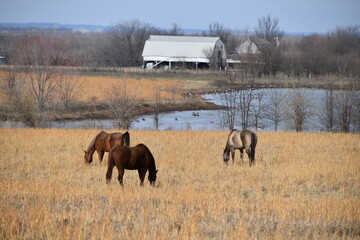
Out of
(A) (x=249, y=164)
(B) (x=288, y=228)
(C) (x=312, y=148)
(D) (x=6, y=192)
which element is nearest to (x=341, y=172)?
(A) (x=249, y=164)

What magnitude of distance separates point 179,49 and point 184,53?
1.70 m

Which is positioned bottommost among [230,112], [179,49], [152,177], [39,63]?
[230,112]

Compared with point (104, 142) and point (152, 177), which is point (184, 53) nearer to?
point (104, 142)

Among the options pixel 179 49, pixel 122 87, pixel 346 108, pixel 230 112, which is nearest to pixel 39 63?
pixel 122 87

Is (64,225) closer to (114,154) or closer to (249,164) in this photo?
(114,154)

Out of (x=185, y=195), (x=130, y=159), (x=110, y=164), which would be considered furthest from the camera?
(x=110, y=164)

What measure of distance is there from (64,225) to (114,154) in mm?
4256

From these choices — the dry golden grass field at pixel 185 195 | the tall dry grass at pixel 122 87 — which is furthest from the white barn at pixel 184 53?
the dry golden grass field at pixel 185 195

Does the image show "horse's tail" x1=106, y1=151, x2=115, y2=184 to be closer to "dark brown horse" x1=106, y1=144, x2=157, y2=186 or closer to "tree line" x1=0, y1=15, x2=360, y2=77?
"dark brown horse" x1=106, y1=144, x2=157, y2=186

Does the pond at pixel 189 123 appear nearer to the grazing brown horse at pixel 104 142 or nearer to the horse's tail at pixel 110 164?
the grazing brown horse at pixel 104 142

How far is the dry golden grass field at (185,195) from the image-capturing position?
362 inches

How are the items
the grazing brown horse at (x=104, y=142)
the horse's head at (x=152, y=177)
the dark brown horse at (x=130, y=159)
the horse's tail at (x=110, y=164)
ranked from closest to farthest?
the dark brown horse at (x=130, y=159)
the horse's tail at (x=110, y=164)
the horse's head at (x=152, y=177)
the grazing brown horse at (x=104, y=142)

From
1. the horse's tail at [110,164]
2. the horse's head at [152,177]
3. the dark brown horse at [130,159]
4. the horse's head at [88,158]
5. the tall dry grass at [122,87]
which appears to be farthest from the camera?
the tall dry grass at [122,87]

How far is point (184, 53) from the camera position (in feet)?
282
